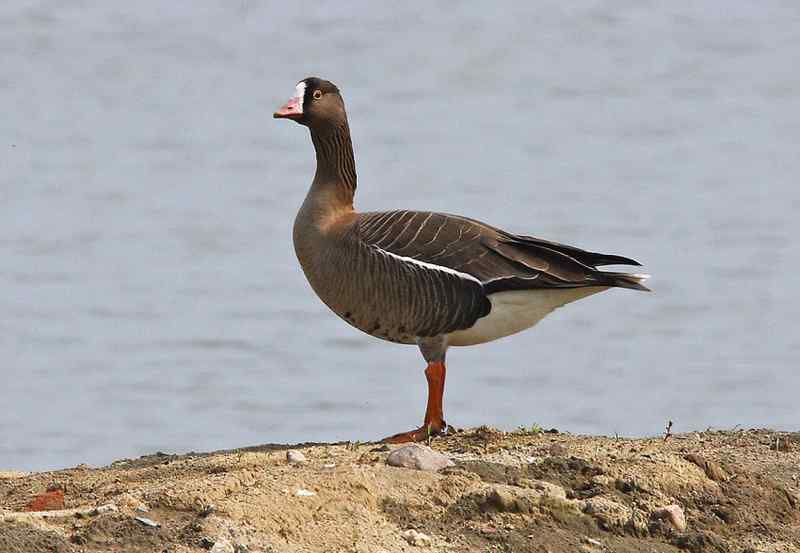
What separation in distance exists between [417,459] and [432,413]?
5.17 feet

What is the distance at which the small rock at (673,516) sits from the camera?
630 cm

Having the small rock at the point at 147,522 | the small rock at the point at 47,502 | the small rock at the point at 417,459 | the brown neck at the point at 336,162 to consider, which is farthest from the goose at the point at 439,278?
the small rock at the point at 147,522

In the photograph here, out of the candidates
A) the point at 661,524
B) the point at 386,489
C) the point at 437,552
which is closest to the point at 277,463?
the point at 386,489

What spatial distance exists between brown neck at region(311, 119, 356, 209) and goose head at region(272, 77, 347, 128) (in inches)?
1.8

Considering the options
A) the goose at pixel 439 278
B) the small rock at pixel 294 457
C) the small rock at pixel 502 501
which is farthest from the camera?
the goose at pixel 439 278

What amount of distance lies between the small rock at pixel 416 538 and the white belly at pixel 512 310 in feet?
8.01

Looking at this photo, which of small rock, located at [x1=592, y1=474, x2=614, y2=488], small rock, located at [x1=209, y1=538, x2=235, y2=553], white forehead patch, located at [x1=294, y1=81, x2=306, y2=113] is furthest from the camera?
white forehead patch, located at [x1=294, y1=81, x2=306, y2=113]

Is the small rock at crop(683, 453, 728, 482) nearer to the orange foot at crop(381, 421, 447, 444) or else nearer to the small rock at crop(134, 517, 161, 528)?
the orange foot at crop(381, 421, 447, 444)

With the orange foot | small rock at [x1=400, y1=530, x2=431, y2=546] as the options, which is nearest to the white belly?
the orange foot

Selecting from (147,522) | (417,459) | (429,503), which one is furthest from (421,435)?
→ (147,522)

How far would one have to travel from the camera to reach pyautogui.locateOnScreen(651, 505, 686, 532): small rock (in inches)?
248

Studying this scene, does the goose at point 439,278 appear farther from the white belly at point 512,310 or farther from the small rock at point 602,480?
the small rock at point 602,480

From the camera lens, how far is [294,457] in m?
6.96

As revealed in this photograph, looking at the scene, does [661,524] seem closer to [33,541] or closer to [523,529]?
[523,529]
